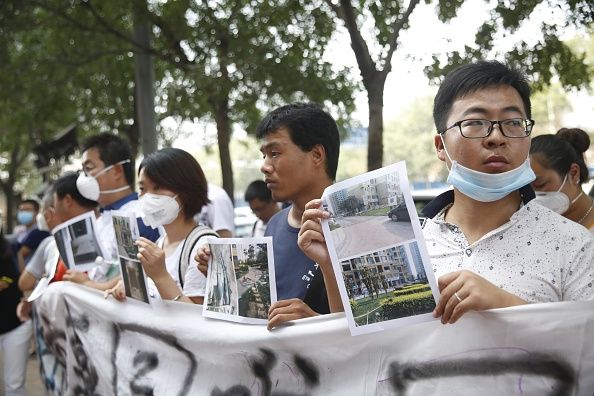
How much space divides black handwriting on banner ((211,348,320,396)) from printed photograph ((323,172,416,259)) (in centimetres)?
64

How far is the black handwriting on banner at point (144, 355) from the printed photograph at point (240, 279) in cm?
40

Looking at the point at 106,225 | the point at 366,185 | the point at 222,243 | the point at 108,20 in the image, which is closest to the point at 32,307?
the point at 106,225

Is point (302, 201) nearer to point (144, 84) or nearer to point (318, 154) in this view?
point (318, 154)

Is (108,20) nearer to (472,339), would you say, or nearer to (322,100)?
(322,100)

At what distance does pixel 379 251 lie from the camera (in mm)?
2111

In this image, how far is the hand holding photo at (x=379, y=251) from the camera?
6.66ft

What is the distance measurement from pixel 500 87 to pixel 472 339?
2.34ft

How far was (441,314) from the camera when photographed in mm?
2035

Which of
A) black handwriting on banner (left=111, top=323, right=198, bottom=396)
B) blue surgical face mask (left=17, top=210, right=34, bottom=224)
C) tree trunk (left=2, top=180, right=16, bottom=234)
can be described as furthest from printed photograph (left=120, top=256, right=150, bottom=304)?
tree trunk (left=2, top=180, right=16, bottom=234)

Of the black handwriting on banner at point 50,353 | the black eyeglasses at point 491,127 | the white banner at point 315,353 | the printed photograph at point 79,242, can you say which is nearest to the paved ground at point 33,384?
the black handwriting on banner at point 50,353

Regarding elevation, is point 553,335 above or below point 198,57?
below

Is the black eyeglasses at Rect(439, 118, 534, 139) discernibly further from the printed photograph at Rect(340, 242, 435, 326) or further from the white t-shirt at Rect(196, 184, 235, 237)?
the white t-shirt at Rect(196, 184, 235, 237)

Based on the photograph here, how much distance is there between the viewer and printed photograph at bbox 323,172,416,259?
6.73ft

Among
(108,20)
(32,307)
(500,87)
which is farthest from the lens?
(108,20)
